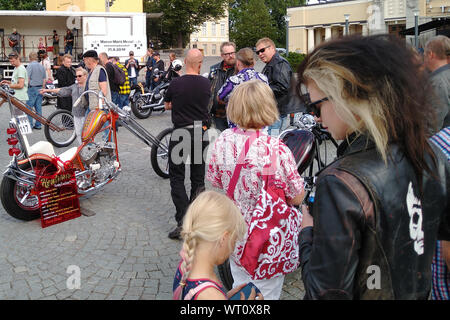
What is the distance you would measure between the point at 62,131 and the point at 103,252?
6037 millimetres

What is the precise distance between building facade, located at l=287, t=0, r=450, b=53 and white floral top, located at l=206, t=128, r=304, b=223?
3826 cm

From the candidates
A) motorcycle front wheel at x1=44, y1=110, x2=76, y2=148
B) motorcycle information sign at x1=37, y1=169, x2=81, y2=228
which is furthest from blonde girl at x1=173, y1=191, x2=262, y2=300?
motorcycle front wheel at x1=44, y1=110, x2=76, y2=148

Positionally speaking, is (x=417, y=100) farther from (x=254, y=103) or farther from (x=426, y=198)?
(x=254, y=103)

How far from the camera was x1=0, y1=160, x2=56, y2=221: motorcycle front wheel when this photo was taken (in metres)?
4.95

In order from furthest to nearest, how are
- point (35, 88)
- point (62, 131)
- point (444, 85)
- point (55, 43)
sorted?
point (55, 43), point (35, 88), point (62, 131), point (444, 85)

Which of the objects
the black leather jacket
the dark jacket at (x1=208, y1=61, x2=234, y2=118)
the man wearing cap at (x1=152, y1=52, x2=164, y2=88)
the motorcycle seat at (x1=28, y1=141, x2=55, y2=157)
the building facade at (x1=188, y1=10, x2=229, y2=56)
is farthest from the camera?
the building facade at (x1=188, y1=10, x2=229, y2=56)

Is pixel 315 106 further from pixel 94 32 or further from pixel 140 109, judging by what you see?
pixel 94 32

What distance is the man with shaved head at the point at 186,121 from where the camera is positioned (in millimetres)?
4527

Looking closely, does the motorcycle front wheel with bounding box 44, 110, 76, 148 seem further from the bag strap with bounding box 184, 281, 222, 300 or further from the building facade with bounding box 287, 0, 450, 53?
the building facade with bounding box 287, 0, 450, 53

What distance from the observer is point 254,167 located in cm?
271

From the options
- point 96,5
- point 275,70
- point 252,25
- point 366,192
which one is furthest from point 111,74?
point 252,25

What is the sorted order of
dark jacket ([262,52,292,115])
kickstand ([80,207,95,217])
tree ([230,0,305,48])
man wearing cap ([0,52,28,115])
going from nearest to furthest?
kickstand ([80,207,95,217]) < dark jacket ([262,52,292,115]) < man wearing cap ([0,52,28,115]) < tree ([230,0,305,48])

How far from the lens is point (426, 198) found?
1.42 metres
